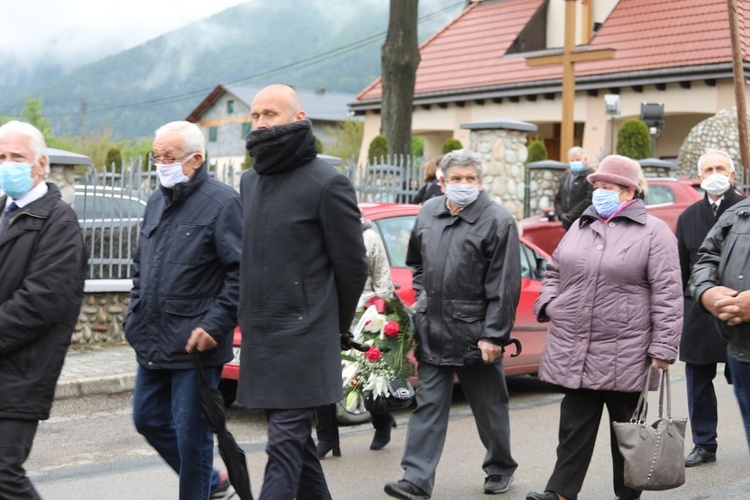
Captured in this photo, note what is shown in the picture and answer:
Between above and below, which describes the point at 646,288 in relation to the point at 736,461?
above

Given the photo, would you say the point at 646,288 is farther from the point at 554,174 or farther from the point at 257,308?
the point at 554,174

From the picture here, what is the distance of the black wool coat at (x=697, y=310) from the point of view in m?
7.38

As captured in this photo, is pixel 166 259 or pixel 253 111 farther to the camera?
pixel 166 259

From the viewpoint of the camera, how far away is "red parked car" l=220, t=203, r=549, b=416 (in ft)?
28.3

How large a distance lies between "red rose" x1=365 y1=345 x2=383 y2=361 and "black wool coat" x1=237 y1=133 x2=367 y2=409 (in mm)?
2063

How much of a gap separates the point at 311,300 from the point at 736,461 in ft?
12.6

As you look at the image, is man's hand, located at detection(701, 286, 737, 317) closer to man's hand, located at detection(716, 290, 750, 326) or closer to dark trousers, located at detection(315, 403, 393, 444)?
man's hand, located at detection(716, 290, 750, 326)

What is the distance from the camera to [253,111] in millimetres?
4992

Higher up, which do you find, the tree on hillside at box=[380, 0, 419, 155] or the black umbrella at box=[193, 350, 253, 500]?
the tree on hillside at box=[380, 0, 419, 155]

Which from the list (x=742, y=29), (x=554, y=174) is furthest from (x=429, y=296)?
(x=742, y=29)

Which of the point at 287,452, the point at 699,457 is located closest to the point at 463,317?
the point at 287,452

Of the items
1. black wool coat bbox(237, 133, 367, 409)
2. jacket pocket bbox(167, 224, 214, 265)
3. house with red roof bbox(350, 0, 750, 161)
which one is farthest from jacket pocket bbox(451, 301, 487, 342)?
house with red roof bbox(350, 0, 750, 161)

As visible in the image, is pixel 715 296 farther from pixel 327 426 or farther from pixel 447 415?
pixel 327 426

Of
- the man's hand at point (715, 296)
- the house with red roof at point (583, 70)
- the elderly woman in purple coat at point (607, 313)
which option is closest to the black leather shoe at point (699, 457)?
the elderly woman in purple coat at point (607, 313)
